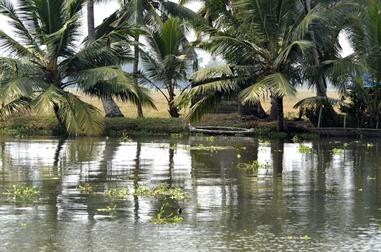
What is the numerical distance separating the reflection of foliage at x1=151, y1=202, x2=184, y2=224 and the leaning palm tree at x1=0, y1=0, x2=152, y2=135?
47.3ft

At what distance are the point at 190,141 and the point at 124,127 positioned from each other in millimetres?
5018

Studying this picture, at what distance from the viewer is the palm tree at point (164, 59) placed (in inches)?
1185

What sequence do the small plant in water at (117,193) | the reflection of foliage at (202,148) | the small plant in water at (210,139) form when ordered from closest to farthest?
the small plant in water at (117,193), the reflection of foliage at (202,148), the small plant in water at (210,139)

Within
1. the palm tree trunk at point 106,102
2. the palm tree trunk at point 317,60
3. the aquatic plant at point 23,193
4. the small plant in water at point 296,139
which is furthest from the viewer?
the palm tree trunk at point 106,102

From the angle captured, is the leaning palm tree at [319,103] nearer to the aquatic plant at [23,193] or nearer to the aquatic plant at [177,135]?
the aquatic plant at [177,135]

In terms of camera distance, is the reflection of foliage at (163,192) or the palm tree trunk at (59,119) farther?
the palm tree trunk at (59,119)

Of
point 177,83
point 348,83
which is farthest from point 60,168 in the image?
point 177,83

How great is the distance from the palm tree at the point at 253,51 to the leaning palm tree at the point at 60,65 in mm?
2488

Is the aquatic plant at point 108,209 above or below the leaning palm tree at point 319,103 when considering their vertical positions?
below

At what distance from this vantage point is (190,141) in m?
23.5

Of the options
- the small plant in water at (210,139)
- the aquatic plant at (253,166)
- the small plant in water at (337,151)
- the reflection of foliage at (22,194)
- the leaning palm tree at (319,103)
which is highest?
the leaning palm tree at (319,103)

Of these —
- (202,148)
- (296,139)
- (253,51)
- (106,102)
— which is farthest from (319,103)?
(106,102)

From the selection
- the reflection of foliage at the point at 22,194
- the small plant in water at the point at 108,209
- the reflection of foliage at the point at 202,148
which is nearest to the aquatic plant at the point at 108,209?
the small plant in water at the point at 108,209

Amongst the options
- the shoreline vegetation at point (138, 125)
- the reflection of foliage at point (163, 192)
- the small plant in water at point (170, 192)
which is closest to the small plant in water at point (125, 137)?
the shoreline vegetation at point (138, 125)
